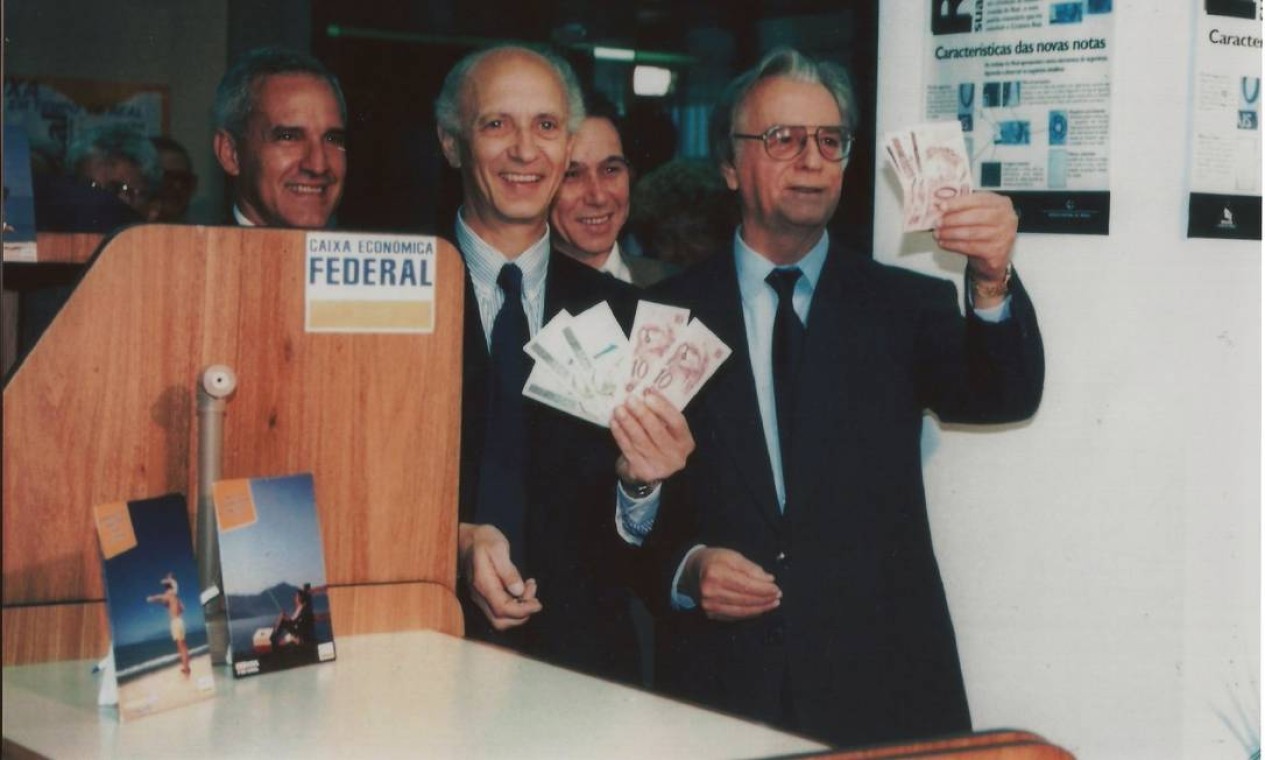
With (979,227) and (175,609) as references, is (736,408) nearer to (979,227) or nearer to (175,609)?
(979,227)

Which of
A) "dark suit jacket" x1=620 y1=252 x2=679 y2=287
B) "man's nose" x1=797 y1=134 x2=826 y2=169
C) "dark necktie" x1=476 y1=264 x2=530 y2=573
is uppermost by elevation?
"man's nose" x1=797 y1=134 x2=826 y2=169

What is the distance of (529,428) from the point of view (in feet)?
8.80

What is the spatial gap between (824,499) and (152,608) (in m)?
1.30

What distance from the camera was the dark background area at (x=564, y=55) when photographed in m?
2.49

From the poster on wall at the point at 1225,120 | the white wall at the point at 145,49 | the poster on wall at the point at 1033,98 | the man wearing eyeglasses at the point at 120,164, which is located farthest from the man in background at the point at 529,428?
the poster on wall at the point at 1225,120

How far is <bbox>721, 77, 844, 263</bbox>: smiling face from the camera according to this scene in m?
2.77

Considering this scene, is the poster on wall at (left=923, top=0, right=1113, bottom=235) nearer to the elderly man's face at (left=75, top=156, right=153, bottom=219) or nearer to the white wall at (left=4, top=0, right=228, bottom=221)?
the white wall at (left=4, top=0, right=228, bottom=221)

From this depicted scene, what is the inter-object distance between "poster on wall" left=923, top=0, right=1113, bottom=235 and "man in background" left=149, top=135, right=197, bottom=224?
50.9 inches

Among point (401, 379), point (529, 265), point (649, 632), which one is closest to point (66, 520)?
point (401, 379)

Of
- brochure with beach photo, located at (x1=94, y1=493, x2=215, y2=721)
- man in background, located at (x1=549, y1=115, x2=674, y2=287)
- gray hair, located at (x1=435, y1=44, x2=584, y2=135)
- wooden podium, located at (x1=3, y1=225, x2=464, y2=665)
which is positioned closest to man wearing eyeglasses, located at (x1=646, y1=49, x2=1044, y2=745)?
man in background, located at (x1=549, y1=115, x2=674, y2=287)

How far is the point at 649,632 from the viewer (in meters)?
2.83

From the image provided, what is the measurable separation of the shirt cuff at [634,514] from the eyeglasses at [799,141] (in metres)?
0.62

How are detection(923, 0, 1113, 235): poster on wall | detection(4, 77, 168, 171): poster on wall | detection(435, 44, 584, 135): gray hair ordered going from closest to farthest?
1. detection(4, 77, 168, 171): poster on wall
2. detection(435, 44, 584, 135): gray hair
3. detection(923, 0, 1113, 235): poster on wall

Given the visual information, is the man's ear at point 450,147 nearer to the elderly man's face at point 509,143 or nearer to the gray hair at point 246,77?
the elderly man's face at point 509,143
